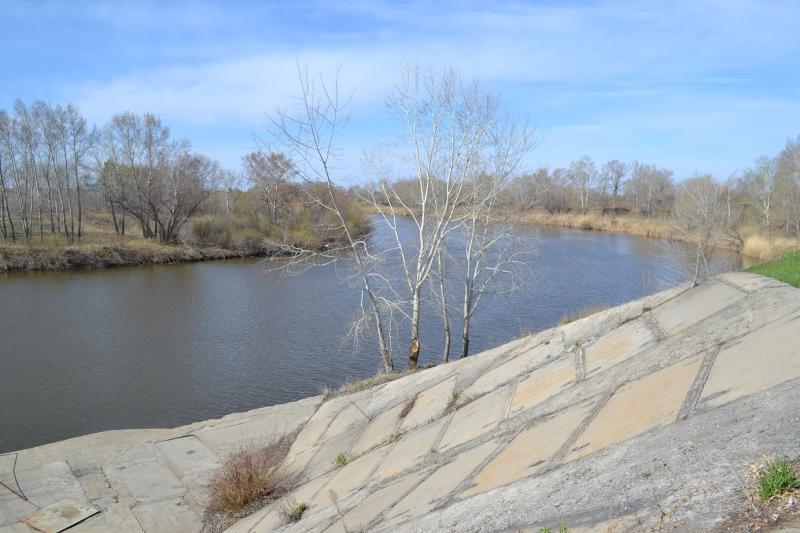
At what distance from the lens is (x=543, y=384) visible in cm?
651

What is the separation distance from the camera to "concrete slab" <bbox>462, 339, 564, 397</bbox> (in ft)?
24.0

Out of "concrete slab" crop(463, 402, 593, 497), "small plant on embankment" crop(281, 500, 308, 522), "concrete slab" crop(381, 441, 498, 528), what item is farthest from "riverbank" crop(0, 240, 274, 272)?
"concrete slab" crop(463, 402, 593, 497)

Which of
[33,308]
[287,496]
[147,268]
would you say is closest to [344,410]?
[287,496]

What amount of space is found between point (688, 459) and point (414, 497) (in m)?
2.33

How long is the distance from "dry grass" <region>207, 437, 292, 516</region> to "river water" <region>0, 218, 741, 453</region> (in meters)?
6.74

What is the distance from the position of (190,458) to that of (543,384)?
566 cm

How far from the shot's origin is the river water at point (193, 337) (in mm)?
14547

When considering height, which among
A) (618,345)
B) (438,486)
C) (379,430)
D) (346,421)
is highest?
(618,345)

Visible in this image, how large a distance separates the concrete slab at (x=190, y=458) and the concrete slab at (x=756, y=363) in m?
6.66

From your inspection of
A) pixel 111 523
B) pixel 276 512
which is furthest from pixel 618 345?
pixel 111 523

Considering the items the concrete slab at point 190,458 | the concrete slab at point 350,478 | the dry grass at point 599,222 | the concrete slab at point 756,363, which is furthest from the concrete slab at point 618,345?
the dry grass at point 599,222

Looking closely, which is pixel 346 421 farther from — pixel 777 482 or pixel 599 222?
pixel 599 222

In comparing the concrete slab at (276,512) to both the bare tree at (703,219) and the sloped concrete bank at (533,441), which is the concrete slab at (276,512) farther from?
the bare tree at (703,219)

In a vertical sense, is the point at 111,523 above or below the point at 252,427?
below
